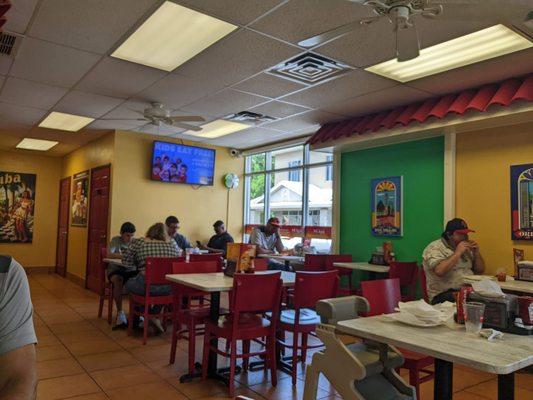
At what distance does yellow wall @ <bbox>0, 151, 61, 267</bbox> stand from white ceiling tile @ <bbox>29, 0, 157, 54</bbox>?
7631 millimetres

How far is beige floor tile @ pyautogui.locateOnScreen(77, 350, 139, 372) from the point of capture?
386 cm

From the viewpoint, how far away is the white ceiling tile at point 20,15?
10.4ft

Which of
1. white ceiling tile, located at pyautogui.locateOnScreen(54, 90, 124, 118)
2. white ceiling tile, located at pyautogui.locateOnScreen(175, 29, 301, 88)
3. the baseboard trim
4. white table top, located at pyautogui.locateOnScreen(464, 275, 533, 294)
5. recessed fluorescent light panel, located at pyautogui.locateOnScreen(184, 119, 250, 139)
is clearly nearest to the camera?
white table top, located at pyautogui.locateOnScreen(464, 275, 533, 294)

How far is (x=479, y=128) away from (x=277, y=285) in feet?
10.4

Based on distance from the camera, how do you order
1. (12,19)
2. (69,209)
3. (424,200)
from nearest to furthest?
(12,19) → (424,200) → (69,209)

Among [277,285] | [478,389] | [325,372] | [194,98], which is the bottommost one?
[478,389]

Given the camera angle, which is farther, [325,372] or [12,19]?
[12,19]

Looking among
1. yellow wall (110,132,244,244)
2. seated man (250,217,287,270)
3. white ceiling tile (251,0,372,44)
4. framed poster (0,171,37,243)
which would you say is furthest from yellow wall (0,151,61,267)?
white ceiling tile (251,0,372,44)

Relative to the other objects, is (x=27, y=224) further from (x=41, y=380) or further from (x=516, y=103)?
(x=516, y=103)

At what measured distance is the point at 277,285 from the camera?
346cm

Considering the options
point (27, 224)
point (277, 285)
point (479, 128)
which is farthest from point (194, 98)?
point (27, 224)

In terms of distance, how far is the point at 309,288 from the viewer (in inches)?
143

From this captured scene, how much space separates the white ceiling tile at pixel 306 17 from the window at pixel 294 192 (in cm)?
355

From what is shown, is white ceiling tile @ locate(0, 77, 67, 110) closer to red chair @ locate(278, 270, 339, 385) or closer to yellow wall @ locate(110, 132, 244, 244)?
yellow wall @ locate(110, 132, 244, 244)
